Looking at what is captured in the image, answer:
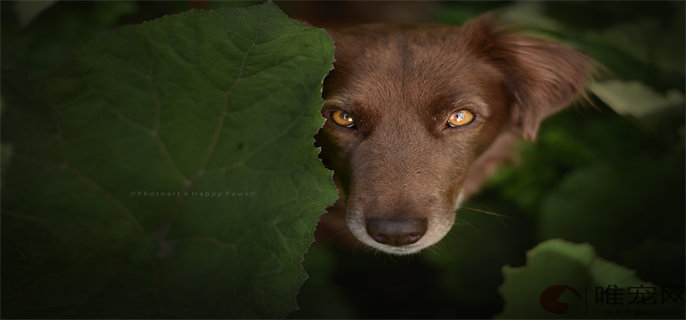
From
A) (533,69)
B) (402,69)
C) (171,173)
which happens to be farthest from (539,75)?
(171,173)

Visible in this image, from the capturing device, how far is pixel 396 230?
71.5 inches

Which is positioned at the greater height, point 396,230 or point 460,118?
point 460,118

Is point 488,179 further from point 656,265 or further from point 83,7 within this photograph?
point 83,7

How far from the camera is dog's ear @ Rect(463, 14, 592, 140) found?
94.0 inches

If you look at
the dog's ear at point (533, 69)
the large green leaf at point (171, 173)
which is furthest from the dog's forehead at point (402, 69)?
the large green leaf at point (171, 173)

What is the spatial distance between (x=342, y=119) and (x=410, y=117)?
301mm

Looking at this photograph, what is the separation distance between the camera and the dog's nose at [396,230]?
5.97 ft

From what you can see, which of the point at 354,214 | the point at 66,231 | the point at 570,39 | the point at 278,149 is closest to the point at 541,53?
the point at 570,39

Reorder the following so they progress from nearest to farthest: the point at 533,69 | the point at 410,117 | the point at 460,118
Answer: the point at 410,117 < the point at 460,118 < the point at 533,69

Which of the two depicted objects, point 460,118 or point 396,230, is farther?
point 460,118

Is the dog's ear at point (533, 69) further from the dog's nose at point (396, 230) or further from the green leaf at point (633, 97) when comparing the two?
the dog's nose at point (396, 230)

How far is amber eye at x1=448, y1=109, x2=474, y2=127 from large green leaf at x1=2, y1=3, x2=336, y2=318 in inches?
37.6

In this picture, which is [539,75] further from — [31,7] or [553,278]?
[31,7]

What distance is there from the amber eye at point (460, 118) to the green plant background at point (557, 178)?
0.54 metres
